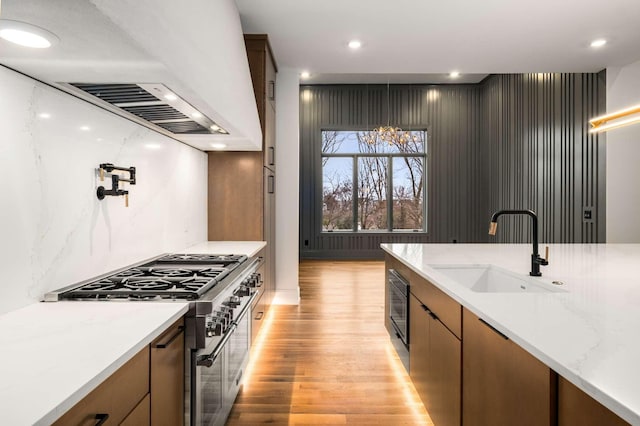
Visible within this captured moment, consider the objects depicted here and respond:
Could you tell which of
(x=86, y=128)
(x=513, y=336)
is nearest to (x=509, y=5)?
(x=513, y=336)

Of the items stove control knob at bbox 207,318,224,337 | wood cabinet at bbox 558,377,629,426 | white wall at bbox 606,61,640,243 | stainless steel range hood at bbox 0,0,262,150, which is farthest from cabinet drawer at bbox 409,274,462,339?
white wall at bbox 606,61,640,243

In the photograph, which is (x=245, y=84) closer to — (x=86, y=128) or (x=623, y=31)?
(x=86, y=128)

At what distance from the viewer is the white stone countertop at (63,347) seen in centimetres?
69

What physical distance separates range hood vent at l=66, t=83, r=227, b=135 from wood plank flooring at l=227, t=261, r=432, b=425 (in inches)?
65.8

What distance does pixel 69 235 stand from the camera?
157cm

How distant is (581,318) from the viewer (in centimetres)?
108

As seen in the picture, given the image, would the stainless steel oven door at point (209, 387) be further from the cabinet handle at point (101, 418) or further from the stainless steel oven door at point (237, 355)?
the cabinet handle at point (101, 418)

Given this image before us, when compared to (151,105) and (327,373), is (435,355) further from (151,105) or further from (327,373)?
(151,105)

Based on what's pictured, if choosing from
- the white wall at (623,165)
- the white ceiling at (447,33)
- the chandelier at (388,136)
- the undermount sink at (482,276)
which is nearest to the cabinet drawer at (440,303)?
the undermount sink at (482,276)

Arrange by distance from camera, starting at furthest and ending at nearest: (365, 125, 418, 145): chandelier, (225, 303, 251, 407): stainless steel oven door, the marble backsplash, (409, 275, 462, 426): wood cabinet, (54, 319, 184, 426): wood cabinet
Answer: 1. (365, 125, 418, 145): chandelier
2. (225, 303, 251, 407): stainless steel oven door
3. (409, 275, 462, 426): wood cabinet
4. the marble backsplash
5. (54, 319, 184, 426): wood cabinet

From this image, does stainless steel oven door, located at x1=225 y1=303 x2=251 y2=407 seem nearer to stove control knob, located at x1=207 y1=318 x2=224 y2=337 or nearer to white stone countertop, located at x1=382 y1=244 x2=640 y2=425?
stove control knob, located at x1=207 y1=318 x2=224 y2=337

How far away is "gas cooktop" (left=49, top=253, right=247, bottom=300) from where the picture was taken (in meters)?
1.41

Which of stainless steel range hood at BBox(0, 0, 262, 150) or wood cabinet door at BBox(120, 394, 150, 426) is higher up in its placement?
stainless steel range hood at BBox(0, 0, 262, 150)

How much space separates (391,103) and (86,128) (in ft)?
22.7
